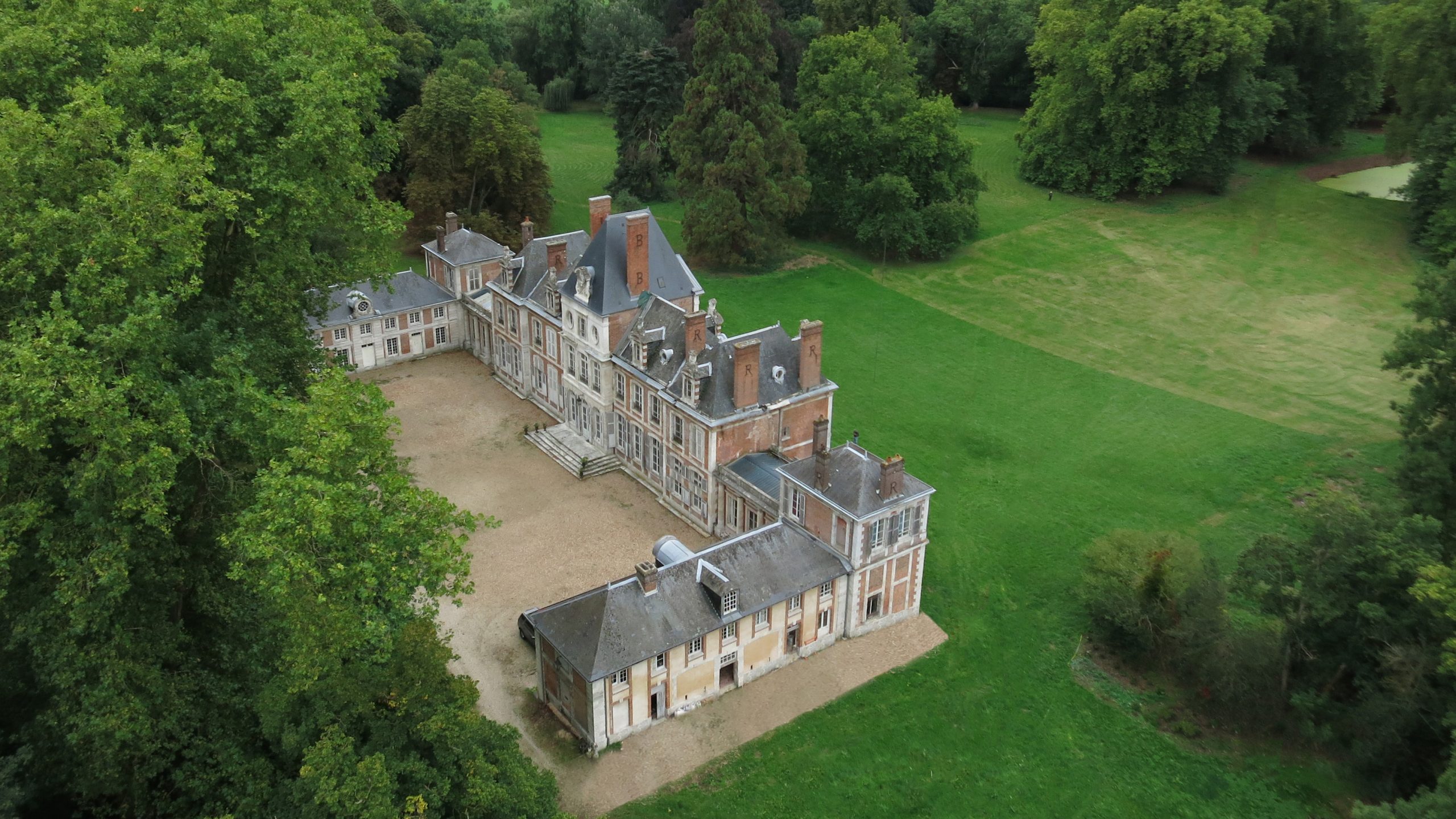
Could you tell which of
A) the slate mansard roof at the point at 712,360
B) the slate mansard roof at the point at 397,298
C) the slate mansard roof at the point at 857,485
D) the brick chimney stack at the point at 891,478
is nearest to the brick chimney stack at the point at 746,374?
the slate mansard roof at the point at 712,360

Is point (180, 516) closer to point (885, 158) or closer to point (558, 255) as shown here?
point (558, 255)

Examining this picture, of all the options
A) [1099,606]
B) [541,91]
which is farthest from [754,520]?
[541,91]

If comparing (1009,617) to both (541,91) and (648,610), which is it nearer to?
(648,610)

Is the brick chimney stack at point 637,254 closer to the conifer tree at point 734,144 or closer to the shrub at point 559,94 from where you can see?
the conifer tree at point 734,144

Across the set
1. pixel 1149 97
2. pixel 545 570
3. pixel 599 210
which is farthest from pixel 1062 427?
pixel 1149 97

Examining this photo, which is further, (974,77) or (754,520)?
(974,77)

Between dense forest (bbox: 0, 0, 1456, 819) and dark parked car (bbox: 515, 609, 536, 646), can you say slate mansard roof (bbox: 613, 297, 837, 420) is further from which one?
dense forest (bbox: 0, 0, 1456, 819)
